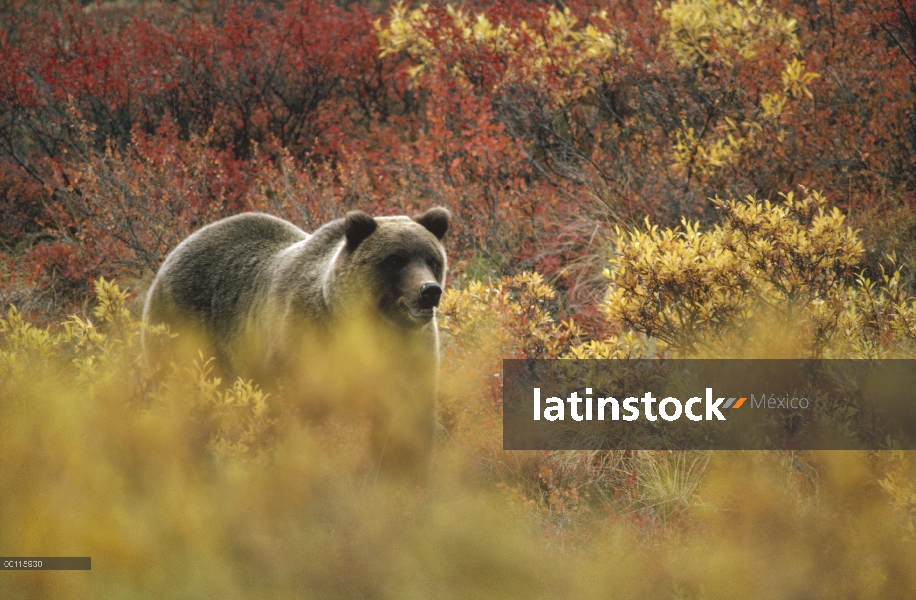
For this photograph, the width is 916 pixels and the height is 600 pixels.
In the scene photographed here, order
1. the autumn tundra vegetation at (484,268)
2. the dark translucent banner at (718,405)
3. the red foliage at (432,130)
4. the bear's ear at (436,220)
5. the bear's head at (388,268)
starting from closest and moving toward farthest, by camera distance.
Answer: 1. the autumn tundra vegetation at (484,268)
2. the dark translucent banner at (718,405)
3. the bear's head at (388,268)
4. the bear's ear at (436,220)
5. the red foliage at (432,130)

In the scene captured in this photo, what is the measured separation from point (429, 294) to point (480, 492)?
1061 mm

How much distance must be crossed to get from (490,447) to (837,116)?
15.6 ft

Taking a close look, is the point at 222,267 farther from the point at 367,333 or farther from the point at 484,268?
the point at 484,268

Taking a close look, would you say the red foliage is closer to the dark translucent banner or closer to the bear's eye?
the dark translucent banner

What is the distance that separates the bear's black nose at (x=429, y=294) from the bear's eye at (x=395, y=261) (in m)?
0.29

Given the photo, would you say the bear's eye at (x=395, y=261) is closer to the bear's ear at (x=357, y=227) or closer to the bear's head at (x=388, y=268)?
the bear's head at (x=388, y=268)

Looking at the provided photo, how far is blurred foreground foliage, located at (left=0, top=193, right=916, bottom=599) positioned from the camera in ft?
10.4

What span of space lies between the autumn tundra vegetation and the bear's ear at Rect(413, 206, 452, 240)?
27.2 inches

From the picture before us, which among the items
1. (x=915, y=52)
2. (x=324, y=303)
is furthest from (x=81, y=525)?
(x=915, y=52)

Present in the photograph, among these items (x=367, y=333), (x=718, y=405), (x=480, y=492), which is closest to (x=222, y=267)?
(x=367, y=333)

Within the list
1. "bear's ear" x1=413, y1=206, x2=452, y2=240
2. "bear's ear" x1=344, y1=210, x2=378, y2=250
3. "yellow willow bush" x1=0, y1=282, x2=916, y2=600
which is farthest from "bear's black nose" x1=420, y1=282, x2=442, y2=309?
"yellow willow bush" x1=0, y1=282, x2=916, y2=600

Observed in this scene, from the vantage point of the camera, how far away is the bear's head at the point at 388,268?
13.7 ft

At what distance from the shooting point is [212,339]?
17.1 feet

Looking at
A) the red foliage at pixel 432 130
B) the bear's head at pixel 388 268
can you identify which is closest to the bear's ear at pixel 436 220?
the bear's head at pixel 388 268
